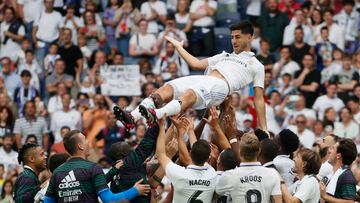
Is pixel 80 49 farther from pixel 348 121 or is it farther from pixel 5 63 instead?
pixel 348 121

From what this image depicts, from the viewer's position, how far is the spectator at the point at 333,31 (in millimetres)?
28703

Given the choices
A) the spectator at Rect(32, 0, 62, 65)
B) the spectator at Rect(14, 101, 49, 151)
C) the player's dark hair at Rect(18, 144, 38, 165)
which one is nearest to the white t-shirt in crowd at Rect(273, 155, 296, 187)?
the player's dark hair at Rect(18, 144, 38, 165)

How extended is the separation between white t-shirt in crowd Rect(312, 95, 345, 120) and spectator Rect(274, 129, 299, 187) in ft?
34.1

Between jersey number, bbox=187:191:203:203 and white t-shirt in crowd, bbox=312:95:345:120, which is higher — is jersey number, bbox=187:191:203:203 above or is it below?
above

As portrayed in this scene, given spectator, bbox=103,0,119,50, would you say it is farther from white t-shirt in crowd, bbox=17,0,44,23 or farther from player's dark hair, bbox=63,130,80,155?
player's dark hair, bbox=63,130,80,155

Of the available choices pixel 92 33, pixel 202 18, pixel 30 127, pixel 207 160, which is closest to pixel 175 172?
pixel 207 160

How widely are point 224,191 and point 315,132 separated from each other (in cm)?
1095

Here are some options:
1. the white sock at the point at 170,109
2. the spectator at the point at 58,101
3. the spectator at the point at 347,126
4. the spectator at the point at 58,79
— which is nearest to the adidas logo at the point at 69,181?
the white sock at the point at 170,109

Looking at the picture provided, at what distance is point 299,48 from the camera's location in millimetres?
28422

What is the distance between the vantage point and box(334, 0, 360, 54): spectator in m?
29.2

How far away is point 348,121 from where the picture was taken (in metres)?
25.3

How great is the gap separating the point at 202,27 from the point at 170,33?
3.69ft

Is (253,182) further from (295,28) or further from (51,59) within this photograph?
(51,59)

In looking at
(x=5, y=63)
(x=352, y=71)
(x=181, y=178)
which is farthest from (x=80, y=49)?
(x=181, y=178)
